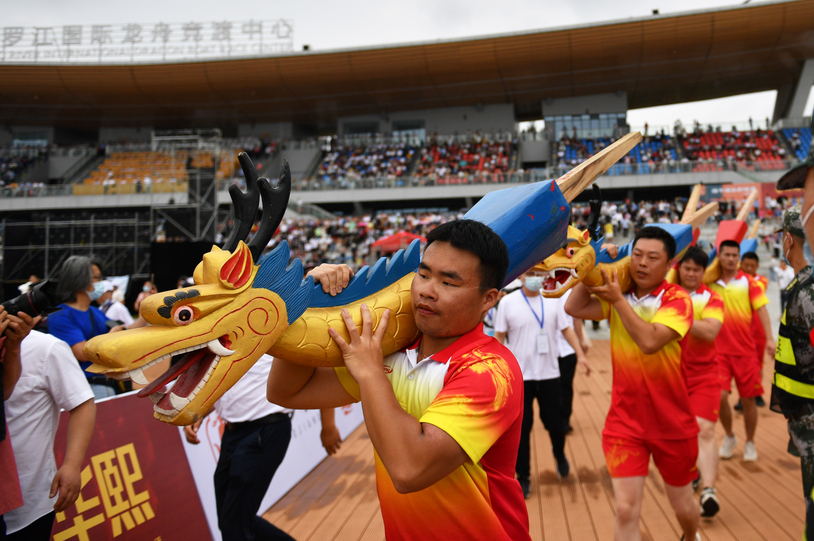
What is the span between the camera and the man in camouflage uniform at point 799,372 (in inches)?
77.2

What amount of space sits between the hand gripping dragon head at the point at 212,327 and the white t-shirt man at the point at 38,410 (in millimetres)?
1360

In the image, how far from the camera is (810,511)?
1.76 metres

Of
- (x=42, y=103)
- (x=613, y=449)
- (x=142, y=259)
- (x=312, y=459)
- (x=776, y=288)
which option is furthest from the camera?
(x=42, y=103)

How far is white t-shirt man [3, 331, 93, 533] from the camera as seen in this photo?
2100mm

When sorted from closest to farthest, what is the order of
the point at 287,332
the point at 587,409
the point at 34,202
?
the point at 287,332 < the point at 587,409 < the point at 34,202

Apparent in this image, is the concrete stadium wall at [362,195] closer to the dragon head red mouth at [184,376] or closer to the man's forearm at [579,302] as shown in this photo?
the man's forearm at [579,302]

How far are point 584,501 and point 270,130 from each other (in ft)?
108

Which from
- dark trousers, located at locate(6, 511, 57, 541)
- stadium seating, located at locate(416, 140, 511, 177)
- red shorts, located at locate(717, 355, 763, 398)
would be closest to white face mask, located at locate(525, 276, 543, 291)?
red shorts, located at locate(717, 355, 763, 398)

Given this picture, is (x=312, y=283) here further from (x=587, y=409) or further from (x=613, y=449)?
(x=587, y=409)

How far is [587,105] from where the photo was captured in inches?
1156

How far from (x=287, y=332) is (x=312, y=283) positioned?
158mm

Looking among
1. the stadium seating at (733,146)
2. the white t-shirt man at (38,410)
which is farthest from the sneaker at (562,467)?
the stadium seating at (733,146)

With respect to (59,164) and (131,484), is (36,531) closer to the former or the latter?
(131,484)

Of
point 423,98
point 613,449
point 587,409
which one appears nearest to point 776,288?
point 587,409
